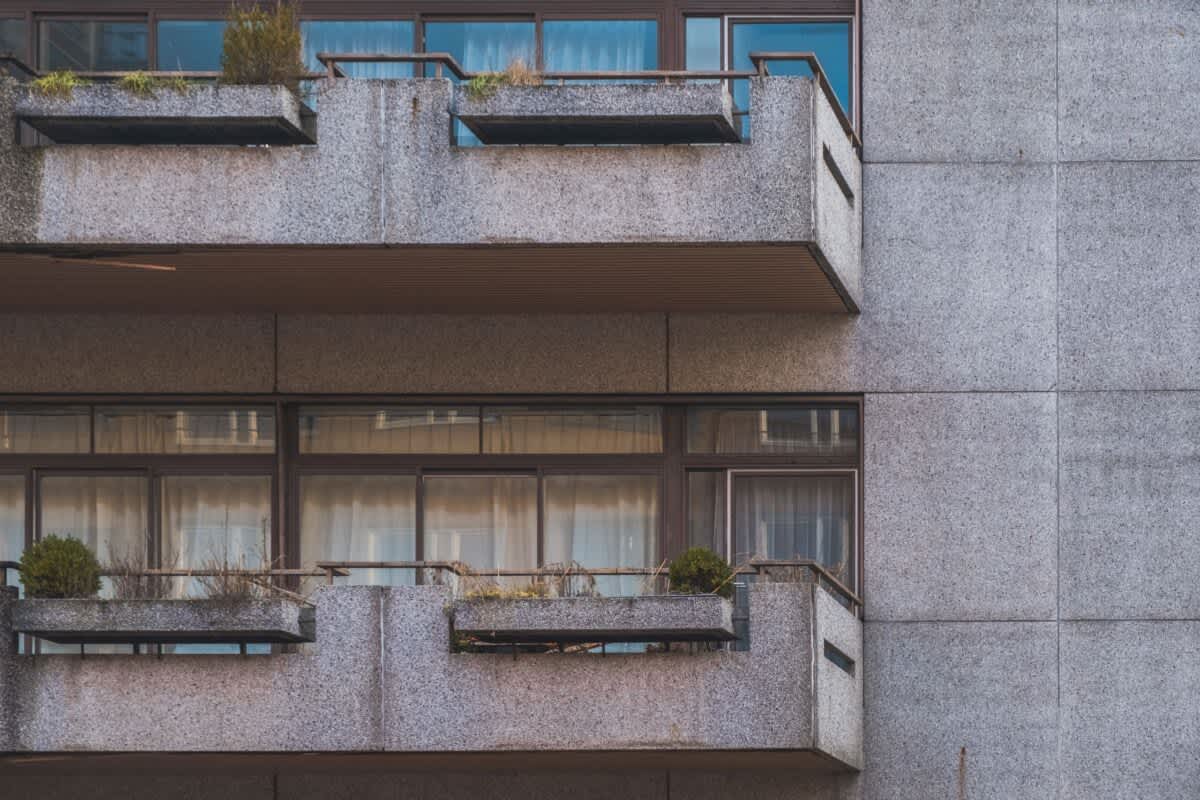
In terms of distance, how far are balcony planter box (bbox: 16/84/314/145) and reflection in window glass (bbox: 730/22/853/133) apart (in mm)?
4320

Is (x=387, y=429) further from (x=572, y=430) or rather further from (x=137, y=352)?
(x=137, y=352)

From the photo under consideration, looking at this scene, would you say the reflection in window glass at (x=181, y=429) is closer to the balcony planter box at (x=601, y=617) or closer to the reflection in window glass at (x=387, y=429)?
the reflection in window glass at (x=387, y=429)

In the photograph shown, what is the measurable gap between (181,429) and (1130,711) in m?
8.55

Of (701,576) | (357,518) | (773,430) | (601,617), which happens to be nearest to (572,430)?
(773,430)

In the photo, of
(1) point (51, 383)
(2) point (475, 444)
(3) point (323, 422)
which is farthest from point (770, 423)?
(1) point (51, 383)

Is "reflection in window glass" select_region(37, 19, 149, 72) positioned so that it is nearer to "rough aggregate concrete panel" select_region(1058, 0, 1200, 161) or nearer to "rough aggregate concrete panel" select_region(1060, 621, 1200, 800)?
"rough aggregate concrete panel" select_region(1058, 0, 1200, 161)

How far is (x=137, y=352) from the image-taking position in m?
19.9

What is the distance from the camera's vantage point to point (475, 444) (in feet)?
→ 65.5

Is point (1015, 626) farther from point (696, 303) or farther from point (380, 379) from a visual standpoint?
point (380, 379)

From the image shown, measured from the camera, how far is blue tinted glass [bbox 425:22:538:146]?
19.8 metres

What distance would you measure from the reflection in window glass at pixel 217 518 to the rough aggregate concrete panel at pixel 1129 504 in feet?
22.8

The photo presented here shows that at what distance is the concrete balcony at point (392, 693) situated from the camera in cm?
1722

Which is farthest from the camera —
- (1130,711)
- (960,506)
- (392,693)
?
(960,506)

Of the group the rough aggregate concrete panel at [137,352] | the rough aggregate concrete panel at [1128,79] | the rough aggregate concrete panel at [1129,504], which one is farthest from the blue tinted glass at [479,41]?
the rough aggregate concrete panel at [1129,504]
